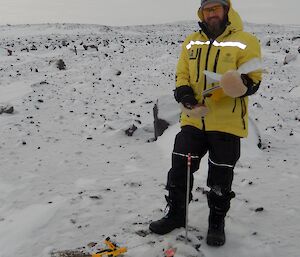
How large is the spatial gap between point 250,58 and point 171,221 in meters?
2.21

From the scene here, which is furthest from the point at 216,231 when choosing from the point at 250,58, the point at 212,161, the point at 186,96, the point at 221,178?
the point at 250,58

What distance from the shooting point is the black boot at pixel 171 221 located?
4.80 meters

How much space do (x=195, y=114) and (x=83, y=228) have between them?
222 cm

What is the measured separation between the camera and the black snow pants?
14.5 feet

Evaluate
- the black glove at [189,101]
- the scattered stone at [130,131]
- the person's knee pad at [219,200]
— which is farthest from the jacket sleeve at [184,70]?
the scattered stone at [130,131]

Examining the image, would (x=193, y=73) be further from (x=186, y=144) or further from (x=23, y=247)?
(x=23, y=247)

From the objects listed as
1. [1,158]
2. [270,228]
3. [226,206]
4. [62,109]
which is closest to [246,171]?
[270,228]

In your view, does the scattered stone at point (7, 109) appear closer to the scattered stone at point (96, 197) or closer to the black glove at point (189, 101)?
the scattered stone at point (96, 197)

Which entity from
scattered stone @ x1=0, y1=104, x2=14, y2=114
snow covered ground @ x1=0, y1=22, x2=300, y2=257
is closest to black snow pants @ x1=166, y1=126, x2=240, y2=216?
snow covered ground @ x1=0, y1=22, x2=300, y2=257

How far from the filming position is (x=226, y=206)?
464 centimetres

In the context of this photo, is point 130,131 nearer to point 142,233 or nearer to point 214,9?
point 142,233

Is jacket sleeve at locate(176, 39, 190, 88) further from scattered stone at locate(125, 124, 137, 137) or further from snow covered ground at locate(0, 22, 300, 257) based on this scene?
scattered stone at locate(125, 124, 137, 137)

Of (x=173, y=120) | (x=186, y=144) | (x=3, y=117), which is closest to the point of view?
(x=186, y=144)

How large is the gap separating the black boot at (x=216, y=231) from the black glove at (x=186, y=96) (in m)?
1.42
